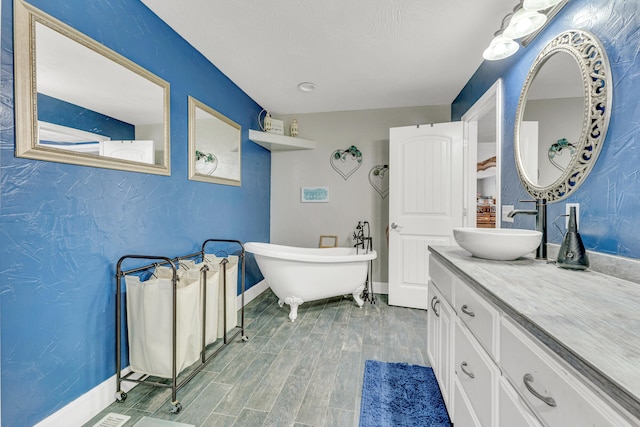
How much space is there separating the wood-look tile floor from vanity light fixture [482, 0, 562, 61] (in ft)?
6.91

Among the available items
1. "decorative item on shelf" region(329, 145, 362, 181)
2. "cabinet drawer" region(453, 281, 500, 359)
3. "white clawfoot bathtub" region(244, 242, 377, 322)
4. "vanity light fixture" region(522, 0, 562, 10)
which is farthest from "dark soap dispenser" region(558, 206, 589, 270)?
"decorative item on shelf" region(329, 145, 362, 181)

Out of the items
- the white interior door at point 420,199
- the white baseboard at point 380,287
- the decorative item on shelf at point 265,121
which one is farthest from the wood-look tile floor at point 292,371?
the decorative item on shelf at point 265,121

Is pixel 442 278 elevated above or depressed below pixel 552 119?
below

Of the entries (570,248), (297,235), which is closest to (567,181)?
(570,248)

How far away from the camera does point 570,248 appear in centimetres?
112

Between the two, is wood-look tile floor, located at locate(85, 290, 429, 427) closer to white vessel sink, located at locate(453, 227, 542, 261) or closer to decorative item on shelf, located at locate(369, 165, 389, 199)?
white vessel sink, located at locate(453, 227, 542, 261)

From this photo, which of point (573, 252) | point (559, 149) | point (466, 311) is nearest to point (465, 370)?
point (466, 311)

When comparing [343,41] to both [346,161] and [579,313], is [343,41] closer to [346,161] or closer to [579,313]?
[346,161]

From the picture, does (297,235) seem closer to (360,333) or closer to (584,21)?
(360,333)

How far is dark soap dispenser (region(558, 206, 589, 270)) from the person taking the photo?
1092mm

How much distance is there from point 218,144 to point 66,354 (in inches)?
73.2

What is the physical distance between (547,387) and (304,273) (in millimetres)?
2127

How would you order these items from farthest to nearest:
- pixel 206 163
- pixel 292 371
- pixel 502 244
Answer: pixel 206 163 < pixel 292 371 < pixel 502 244

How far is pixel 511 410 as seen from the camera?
2.41 ft
